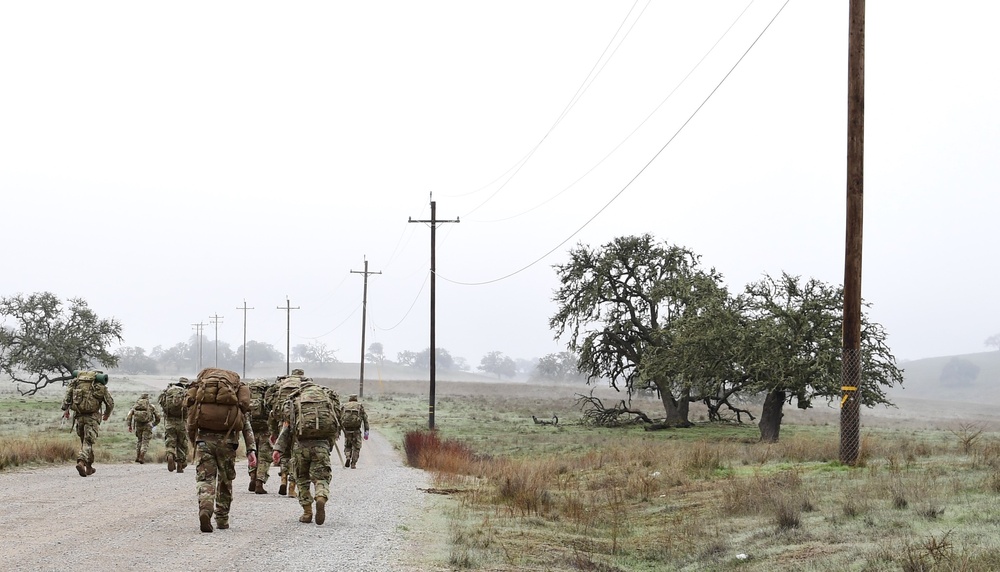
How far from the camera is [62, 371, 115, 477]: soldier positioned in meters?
17.9

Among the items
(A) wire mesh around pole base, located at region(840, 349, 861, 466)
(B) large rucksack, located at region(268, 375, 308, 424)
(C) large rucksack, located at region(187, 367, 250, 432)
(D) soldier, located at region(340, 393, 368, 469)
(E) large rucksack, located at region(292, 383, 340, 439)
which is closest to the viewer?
(C) large rucksack, located at region(187, 367, 250, 432)

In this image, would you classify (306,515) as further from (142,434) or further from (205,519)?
(142,434)

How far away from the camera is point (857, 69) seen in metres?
15.8

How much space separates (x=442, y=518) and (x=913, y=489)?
6.72m

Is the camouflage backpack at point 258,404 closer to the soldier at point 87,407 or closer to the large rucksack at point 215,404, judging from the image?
the soldier at point 87,407

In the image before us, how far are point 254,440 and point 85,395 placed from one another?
5.28 m

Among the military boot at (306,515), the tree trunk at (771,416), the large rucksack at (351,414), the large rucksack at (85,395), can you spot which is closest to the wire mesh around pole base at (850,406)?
the military boot at (306,515)

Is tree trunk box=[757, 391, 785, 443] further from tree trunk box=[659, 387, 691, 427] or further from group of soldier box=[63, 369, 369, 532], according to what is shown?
group of soldier box=[63, 369, 369, 532]

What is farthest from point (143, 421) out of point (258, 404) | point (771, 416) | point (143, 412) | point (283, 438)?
point (771, 416)

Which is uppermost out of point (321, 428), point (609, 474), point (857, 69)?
point (857, 69)

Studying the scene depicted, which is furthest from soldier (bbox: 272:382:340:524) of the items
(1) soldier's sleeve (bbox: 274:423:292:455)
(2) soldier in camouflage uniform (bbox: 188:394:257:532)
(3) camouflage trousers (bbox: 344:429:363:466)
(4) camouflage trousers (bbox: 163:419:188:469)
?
(4) camouflage trousers (bbox: 163:419:188:469)

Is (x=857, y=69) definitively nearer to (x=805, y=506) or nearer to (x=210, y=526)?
(x=805, y=506)

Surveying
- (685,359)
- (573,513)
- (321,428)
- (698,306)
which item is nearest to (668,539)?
(573,513)

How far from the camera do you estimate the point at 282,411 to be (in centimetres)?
1313
